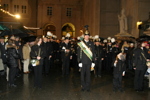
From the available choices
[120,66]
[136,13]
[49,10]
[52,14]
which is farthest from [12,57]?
[49,10]

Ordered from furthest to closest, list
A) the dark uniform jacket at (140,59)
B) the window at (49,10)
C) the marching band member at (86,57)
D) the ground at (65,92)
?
1. the window at (49,10)
2. the dark uniform jacket at (140,59)
3. the marching band member at (86,57)
4. the ground at (65,92)

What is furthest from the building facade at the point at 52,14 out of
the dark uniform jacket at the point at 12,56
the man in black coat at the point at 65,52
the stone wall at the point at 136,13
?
the dark uniform jacket at the point at 12,56

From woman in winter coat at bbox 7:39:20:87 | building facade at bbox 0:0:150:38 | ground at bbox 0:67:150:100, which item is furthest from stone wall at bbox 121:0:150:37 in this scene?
building facade at bbox 0:0:150:38

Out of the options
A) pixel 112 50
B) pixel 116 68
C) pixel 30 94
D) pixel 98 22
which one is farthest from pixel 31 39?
pixel 98 22

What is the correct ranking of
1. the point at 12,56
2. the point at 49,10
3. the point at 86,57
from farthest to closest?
the point at 49,10 < the point at 12,56 < the point at 86,57

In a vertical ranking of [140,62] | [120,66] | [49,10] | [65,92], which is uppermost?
[49,10]

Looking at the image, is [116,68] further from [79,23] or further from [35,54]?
[79,23]

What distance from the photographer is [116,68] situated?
747 cm

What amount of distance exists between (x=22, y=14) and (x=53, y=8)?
6.85m

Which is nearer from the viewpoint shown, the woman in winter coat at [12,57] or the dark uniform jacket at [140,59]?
the dark uniform jacket at [140,59]

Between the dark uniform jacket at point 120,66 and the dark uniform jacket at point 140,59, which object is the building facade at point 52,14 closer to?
the dark uniform jacket at point 140,59

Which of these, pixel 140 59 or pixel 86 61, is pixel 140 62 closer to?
pixel 140 59

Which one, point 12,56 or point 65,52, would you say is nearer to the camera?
point 12,56

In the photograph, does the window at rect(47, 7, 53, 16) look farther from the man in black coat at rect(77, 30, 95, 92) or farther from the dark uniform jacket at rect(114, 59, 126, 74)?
the dark uniform jacket at rect(114, 59, 126, 74)
